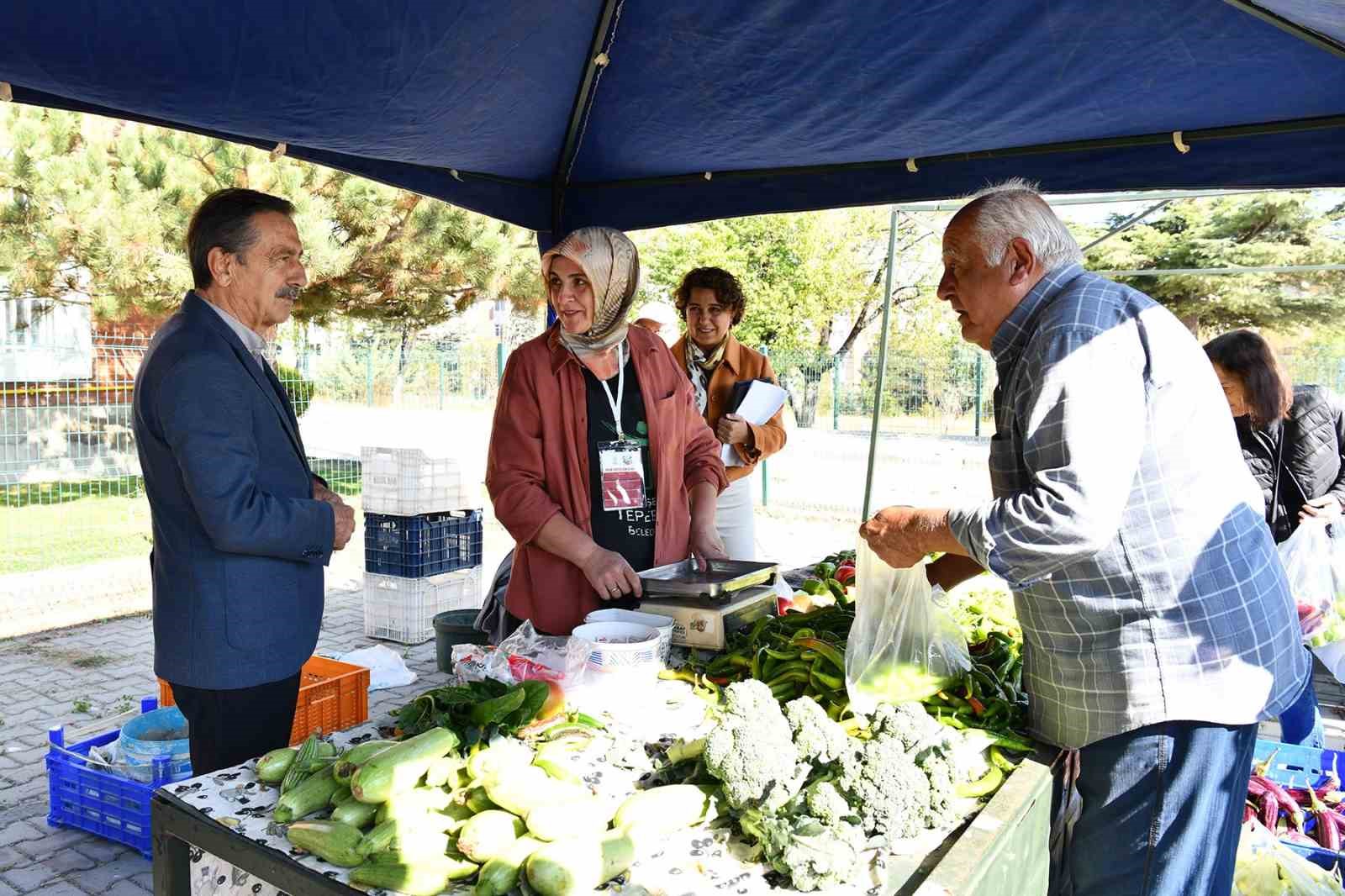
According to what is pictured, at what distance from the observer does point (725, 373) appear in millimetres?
4480

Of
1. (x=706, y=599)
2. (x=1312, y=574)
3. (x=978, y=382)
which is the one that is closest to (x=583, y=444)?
(x=706, y=599)

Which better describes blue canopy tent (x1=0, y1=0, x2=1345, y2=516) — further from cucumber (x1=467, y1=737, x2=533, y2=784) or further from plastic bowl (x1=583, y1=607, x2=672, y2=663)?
cucumber (x1=467, y1=737, x2=533, y2=784)

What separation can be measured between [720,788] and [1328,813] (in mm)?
2250

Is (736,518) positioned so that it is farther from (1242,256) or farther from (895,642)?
(1242,256)

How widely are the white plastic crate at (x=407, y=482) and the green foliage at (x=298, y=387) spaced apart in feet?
13.5

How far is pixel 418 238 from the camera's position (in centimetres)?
1025

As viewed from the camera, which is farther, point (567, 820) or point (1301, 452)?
point (1301, 452)

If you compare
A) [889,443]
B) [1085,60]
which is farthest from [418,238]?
[1085,60]

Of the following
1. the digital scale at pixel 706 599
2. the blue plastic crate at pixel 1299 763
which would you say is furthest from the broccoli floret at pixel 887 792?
the blue plastic crate at pixel 1299 763

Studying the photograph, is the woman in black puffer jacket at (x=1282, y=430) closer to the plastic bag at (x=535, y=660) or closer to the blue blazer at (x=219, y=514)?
the plastic bag at (x=535, y=660)

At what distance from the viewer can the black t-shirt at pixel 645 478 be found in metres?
2.78

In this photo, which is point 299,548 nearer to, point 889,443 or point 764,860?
point 764,860

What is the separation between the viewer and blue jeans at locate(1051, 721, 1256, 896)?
6.09 feet

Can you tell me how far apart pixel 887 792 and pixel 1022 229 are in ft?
3.71
